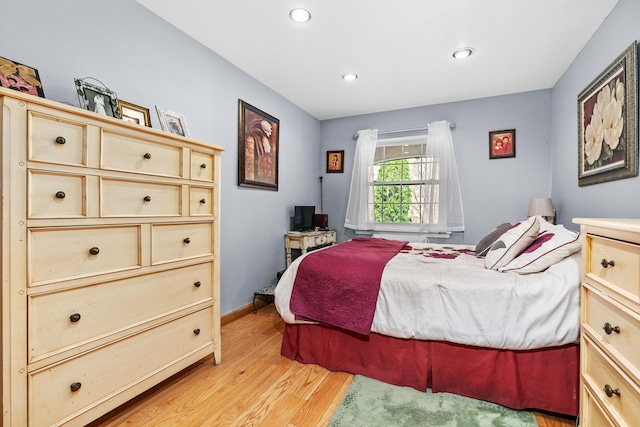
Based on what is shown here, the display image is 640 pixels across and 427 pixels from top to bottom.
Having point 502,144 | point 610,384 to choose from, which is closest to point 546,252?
point 610,384

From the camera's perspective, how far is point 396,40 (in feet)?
8.13

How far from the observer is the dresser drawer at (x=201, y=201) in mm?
1831

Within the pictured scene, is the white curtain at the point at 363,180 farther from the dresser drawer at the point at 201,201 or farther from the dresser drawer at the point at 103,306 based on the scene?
the dresser drawer at the point at 103,306

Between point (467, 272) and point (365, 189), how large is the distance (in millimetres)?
2528

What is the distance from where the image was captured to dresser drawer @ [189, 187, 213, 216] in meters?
1.83

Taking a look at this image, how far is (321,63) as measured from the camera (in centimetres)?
289

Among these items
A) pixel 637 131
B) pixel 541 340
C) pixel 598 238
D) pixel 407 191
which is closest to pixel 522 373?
pixel 541 340

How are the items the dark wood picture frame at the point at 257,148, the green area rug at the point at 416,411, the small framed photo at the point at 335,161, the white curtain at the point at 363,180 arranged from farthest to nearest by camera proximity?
the small framed photo at the point at 335,161, the white curtain at the point at 363,180, the dark wood picture frame at the point at 257,148, the green area rug at the point at 416,411

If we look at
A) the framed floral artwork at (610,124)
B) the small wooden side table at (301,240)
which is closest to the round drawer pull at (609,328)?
the framed floral artwork at (610,124)

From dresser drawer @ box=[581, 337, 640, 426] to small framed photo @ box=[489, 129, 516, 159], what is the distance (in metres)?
2.87

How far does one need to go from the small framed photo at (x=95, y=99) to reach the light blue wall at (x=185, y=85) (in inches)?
10.7

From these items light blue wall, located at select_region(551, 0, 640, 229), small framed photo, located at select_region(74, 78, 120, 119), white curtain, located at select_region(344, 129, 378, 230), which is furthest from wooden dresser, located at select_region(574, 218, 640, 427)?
white curtain, located at select_region(344, 129, 378, 230)

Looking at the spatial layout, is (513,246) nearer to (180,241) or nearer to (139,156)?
(180,241)

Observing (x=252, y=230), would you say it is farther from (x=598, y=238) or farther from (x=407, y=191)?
(x=598, y=238)
